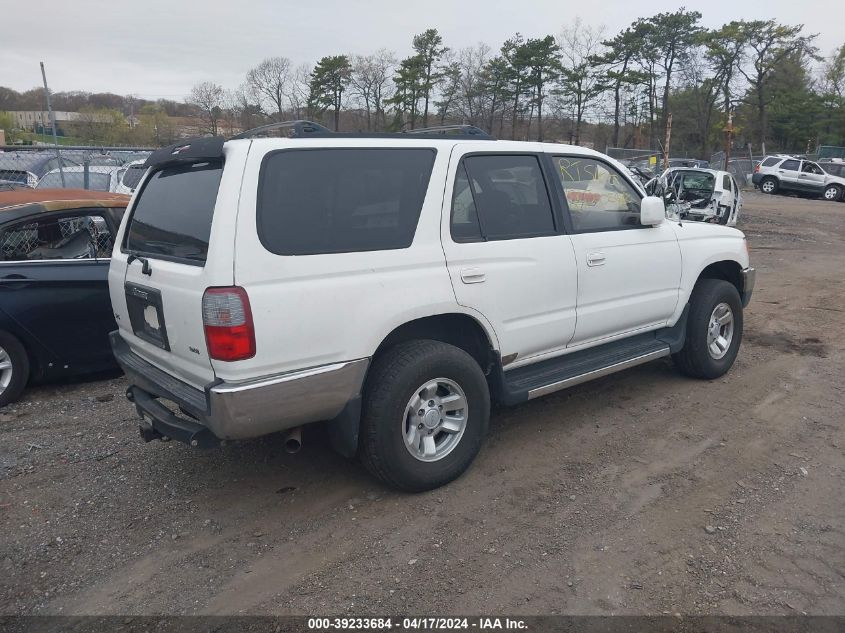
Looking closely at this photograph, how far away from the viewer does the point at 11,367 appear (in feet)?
16.3

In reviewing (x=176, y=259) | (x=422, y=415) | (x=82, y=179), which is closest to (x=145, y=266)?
(x=176, y=259)

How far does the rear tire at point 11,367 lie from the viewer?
16.2 feet

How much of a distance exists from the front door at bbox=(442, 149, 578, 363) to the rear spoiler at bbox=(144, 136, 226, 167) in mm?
1241

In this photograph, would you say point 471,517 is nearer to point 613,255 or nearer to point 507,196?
point 507,196

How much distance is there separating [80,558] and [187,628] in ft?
2.88

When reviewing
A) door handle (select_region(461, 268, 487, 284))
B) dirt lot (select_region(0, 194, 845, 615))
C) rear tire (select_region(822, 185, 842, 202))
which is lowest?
dirt lot (select_region(0, 194, 845, 615))

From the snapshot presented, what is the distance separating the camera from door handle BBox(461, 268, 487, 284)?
3643mm

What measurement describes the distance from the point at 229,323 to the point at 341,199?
86 centimetres

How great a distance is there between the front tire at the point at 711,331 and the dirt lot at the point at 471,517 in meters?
0.31

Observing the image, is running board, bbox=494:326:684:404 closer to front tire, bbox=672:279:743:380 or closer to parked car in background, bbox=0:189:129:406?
front tire, bbox=672:279:743:380

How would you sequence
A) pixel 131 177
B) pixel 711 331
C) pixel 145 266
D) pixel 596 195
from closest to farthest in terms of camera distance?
pixel 145 266, pixel 596 195, pixel 711 331, pixel 131 177

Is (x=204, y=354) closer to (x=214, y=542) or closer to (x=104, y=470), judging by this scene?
(x=214, y=542)

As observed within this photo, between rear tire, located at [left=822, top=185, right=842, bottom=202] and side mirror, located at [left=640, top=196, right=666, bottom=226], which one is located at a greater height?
side mirror, located at [left=640, top=196, right=666, bottom=226]

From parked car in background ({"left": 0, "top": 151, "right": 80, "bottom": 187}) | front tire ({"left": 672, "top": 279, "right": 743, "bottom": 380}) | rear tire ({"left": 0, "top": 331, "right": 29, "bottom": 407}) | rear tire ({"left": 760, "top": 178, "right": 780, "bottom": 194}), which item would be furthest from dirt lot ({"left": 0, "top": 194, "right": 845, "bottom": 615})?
rear tire ({"left": 760, "top": 178, "right": 780, "bottom": 194})
